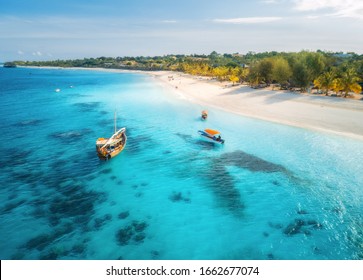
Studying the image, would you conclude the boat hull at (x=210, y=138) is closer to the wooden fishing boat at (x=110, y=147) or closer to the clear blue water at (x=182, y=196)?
the clear blue water at (x=182, y=196)

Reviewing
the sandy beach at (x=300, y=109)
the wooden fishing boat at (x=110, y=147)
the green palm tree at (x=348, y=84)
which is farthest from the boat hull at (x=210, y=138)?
the green palm tree at (x=348, y=84)

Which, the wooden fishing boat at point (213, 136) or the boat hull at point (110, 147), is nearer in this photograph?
the boat hull at point (110, 147)

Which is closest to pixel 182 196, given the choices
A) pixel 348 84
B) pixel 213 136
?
pixel 213 136

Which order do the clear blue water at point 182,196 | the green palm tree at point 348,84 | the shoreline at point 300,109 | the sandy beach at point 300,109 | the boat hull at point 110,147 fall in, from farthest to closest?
1. the green palm tree at point 348,84
2. the sandy beach at point 300,109
3. the shoreline at point 300,109
4. the boat hull at point 110,147
5. the clear blue water at point 182,196

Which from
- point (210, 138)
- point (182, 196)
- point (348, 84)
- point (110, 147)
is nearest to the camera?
point (182, 196)

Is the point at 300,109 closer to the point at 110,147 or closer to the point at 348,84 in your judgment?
the point at 348,84

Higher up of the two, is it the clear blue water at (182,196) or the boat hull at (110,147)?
the boat hull at (110,147)

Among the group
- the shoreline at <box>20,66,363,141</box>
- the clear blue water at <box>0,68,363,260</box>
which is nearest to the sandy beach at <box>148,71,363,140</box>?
the shoreline at <box>20,66,363,141</box>

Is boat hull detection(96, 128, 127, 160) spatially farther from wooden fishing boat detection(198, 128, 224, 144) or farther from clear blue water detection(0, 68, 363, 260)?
wooden fishing boat detection(198, 128, 224, 144)

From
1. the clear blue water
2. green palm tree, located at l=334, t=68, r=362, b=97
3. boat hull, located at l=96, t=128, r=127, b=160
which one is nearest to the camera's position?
the clear blue water
